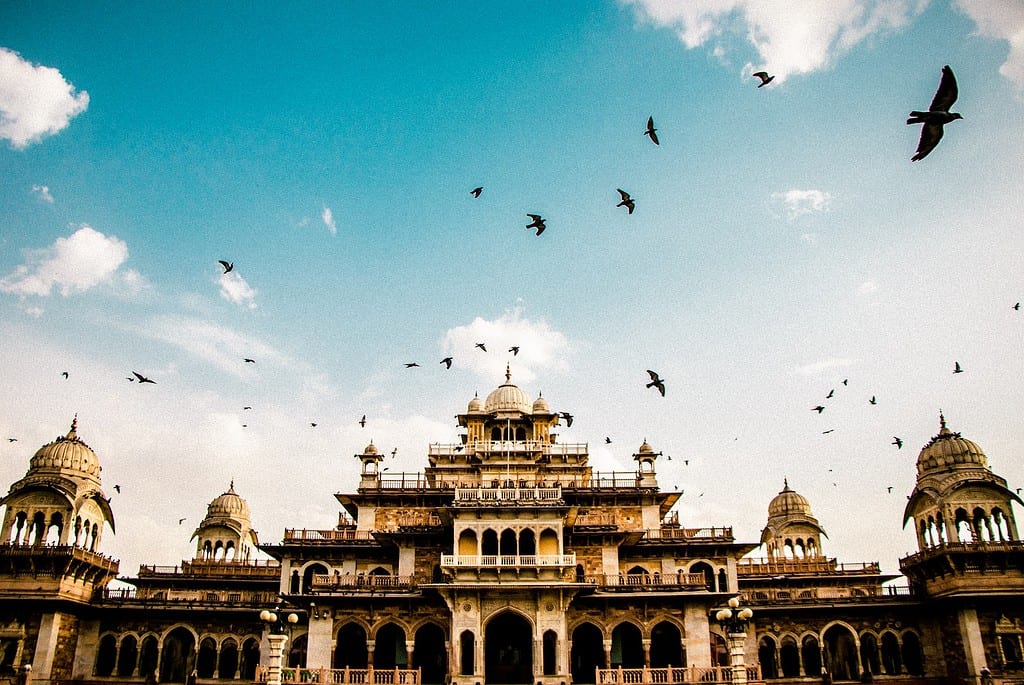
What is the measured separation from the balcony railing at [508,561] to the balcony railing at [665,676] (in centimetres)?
517

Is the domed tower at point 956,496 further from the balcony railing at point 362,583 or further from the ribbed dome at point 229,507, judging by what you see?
the ribbed dome at point 229,507

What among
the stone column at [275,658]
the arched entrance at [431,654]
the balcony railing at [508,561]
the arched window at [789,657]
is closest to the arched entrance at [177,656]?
the arched entrance at [431,654]

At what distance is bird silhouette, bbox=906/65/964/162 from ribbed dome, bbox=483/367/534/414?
39.6 meters

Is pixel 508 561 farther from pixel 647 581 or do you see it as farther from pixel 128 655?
pixel 128 655

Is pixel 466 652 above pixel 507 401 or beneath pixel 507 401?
beneath

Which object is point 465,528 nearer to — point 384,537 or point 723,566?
point 384,537

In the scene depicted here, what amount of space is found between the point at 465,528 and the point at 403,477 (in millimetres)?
8333

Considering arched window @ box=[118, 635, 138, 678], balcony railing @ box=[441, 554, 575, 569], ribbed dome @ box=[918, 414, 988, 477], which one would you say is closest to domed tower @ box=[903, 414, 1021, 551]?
ribbed dome @ box=[918, 414, 988, 477]

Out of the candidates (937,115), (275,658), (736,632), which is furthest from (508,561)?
(937,115)

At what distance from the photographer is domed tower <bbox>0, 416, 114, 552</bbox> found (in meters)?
43.0

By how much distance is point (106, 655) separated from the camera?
4416 cm

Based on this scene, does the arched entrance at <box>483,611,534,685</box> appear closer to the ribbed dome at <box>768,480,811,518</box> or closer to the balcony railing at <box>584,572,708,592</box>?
the balcony railing at <box>584,572,708,592</box>

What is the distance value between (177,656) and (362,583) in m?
15.8

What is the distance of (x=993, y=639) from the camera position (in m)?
39.7
